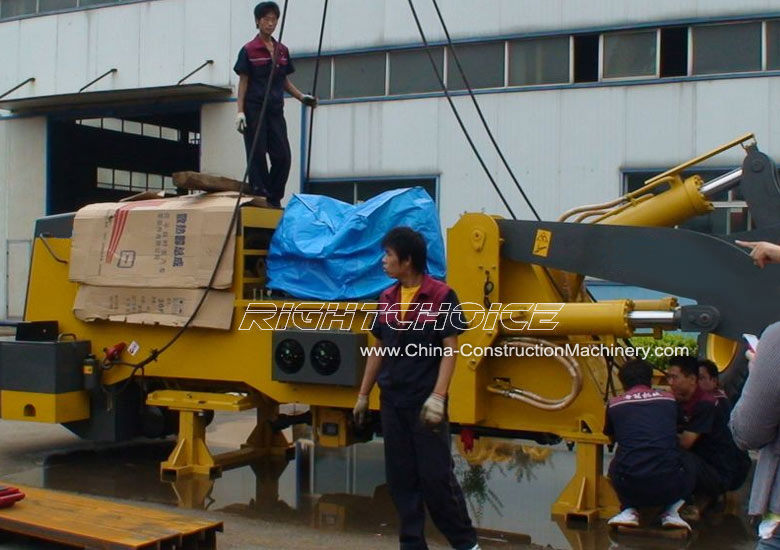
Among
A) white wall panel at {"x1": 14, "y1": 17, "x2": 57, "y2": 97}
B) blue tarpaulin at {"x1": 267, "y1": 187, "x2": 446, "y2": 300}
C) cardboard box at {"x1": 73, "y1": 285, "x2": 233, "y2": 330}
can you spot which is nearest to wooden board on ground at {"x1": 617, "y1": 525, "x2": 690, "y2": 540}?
blue tarpaulin at {"x1": 267, "y1": 187, "x2": 446, "y2": 300}

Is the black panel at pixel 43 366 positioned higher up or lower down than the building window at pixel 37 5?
lower down

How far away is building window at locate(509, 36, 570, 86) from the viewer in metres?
16.3

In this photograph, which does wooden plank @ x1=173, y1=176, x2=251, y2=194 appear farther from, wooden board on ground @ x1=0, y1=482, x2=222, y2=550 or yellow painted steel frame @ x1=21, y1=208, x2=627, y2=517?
wooden board on ground @ x1=0, y1=482, x2=222, y2=550

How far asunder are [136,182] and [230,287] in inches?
993

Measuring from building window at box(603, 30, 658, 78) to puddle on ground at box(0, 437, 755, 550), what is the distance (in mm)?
8520

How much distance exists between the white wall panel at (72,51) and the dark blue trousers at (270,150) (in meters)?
13.9

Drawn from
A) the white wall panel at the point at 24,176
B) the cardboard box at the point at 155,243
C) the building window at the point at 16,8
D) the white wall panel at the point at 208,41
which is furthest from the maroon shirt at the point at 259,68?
the white wall panel at the point at 24,176

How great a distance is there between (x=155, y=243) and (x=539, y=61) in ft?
33.8

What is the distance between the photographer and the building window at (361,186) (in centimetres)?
1756

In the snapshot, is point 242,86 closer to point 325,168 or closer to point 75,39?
point 325,168

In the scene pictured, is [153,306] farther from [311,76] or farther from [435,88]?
[311,76]

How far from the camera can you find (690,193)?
6.43m

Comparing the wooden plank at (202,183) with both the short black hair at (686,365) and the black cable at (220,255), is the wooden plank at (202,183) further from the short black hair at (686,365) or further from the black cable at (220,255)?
the short black hair at (686,365)

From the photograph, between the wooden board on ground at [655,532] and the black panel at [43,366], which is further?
the black panel at [43,366]
